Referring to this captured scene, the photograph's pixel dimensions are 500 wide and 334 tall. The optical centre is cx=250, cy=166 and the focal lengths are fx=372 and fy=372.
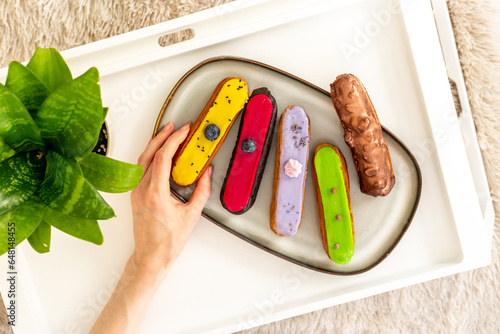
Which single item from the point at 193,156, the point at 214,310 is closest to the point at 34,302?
the point at 214,310

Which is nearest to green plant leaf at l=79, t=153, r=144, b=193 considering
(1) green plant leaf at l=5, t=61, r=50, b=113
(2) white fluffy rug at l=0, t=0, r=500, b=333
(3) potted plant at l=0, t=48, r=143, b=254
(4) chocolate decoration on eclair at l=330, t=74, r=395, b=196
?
(3) potted plant at l=0, t=48, r=143, b=254

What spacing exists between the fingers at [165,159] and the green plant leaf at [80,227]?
29 cm

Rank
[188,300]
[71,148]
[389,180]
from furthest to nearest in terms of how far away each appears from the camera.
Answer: [188,300], [389,180], [71,148]

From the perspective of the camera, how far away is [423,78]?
2.98 feet

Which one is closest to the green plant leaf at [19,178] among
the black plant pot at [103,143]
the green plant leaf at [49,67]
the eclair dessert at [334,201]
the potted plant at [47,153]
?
the potted plant at [47,153]

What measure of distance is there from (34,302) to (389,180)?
94 centimetres

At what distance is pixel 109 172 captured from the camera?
0.59 m

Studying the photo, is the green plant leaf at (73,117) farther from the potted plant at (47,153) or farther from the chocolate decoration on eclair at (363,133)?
the chocolate decoration on eclair at (363,133)

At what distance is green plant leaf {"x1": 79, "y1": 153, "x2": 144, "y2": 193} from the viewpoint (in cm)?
58

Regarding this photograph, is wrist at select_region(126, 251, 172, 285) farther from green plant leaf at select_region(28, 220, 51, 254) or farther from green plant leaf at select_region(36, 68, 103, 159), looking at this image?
green plant leaf at select_region(36, 68, 103, 159)

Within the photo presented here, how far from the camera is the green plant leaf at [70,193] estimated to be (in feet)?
1.72

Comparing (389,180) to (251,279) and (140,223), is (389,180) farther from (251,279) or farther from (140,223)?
(140,223)

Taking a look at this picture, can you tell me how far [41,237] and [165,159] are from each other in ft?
1.03

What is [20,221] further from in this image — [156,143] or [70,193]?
[156,143]
